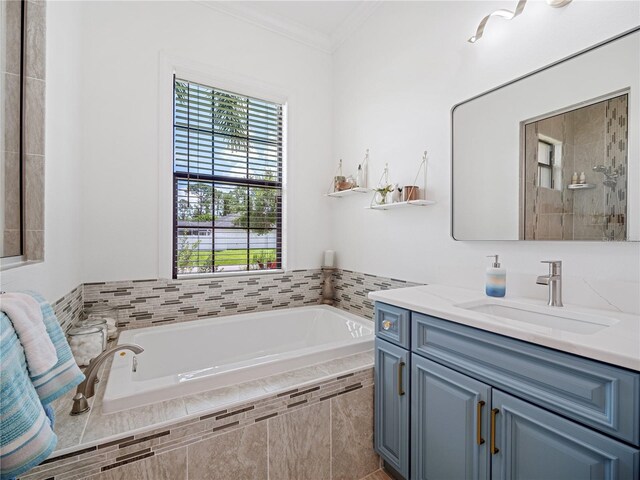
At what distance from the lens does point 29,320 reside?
77cm

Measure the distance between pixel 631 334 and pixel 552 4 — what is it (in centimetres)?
142

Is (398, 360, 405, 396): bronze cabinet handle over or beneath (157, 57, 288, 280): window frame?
beneath

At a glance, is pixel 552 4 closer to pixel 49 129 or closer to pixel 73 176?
pixel 49 129

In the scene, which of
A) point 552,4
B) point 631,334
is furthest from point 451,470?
point 552,4

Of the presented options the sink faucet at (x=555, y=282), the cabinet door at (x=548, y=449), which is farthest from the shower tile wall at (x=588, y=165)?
the cabinet door at (x=548, y=449)

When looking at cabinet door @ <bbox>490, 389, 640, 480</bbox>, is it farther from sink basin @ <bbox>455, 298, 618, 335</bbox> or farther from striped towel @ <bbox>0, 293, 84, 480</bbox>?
striped towel @ <bbox>0, 293, 84, 480</bbox>

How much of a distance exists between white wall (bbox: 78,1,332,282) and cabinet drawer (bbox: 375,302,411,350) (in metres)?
1.58

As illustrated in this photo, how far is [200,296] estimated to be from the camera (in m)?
2.38

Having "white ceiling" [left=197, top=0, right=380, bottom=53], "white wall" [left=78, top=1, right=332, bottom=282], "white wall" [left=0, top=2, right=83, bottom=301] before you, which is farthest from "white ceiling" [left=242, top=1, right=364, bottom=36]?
"white wall" [left=0, top=2, right=83, bottom=301]

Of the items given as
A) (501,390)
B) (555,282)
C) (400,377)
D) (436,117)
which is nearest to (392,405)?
(400,377)

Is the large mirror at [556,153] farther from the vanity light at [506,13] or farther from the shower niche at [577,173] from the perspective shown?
the vanity light at [506,13]

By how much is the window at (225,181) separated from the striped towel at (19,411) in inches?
65.1

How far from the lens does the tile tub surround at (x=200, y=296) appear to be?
7.04 feet

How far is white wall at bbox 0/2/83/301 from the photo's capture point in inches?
54.9
